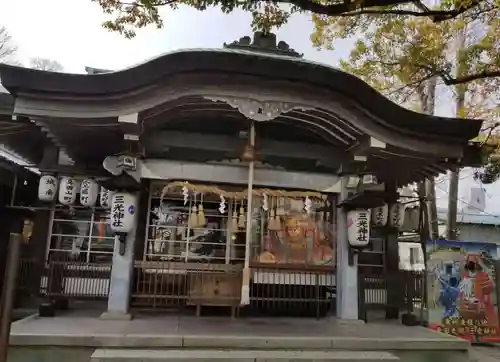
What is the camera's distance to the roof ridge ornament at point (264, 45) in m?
8.30

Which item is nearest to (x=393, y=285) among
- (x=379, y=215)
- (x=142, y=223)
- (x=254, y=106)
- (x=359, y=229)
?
(x=379, y=215)

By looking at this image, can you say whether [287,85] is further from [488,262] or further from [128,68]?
[488,262]

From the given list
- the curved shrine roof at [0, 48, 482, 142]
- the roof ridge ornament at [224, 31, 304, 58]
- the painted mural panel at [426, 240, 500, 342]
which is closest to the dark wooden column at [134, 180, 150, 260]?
the curved shrine roof at [0, 48, 482, 142]

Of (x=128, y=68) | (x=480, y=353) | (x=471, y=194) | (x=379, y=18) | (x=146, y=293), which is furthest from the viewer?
(x=471, y=194)

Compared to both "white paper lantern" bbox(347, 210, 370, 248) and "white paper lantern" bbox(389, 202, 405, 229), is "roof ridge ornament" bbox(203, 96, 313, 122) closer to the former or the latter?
A: "white paper lantern" bbox(347, 210, 370, 248)

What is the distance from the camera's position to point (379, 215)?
9.51 metres

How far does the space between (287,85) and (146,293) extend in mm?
4692

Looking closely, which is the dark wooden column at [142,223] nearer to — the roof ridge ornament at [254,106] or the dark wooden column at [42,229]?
the dark wooden column at [42,229]

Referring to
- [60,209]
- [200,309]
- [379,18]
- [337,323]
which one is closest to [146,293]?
[200,309]

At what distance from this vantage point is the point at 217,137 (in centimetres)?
798

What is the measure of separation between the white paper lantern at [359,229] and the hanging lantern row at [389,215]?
4.99ft

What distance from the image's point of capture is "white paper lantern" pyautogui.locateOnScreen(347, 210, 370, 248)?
800 centimetres

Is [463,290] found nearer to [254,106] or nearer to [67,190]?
[254,106]

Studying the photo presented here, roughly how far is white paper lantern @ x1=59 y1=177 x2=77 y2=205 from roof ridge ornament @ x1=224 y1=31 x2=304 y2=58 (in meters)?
4.24
